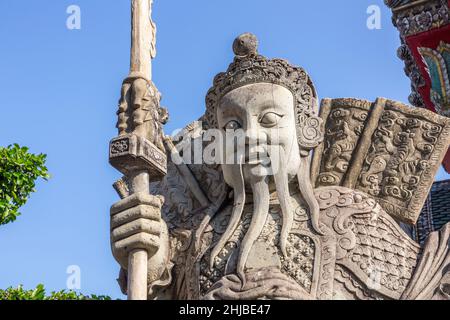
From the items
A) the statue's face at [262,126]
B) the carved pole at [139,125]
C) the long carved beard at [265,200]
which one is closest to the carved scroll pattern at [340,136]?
the long carved beard at [265,200]

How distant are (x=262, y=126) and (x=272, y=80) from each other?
512 mm

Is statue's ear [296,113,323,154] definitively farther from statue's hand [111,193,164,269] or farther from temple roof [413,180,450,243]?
temple roof [413,180,450,243]

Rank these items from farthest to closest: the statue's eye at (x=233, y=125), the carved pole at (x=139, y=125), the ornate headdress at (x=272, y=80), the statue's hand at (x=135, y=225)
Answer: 1. the ornate headdress at (x=272, y=80)
2. the statue's eye at (x=233, y=125)
3. the statue's hand at (x=135, y=225)
4. the carved pole at (x=139, y=125)

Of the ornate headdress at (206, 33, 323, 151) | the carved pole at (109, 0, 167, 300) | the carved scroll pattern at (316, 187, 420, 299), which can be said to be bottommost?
the carved scroll pattern at (316, 187, 420, 299)

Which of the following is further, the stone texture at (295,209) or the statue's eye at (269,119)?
the statue's eye at (269,119)

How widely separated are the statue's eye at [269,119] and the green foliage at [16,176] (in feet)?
10.9

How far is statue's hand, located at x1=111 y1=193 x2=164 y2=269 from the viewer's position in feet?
29.8

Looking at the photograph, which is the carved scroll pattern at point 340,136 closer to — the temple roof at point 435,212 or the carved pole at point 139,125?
the carved pole at point 139,125

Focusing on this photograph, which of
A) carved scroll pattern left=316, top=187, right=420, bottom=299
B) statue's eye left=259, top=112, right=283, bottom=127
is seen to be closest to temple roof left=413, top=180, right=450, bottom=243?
carved scroll pattern left=316, top=187, right=420, bottom=299

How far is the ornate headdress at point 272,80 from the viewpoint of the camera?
1046 centimetres

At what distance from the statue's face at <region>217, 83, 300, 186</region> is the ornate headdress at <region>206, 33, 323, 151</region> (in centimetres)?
8

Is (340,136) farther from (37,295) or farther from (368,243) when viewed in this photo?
(37,295)

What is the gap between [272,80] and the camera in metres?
10.5

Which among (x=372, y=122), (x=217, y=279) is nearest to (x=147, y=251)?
(x=217, y=279)
